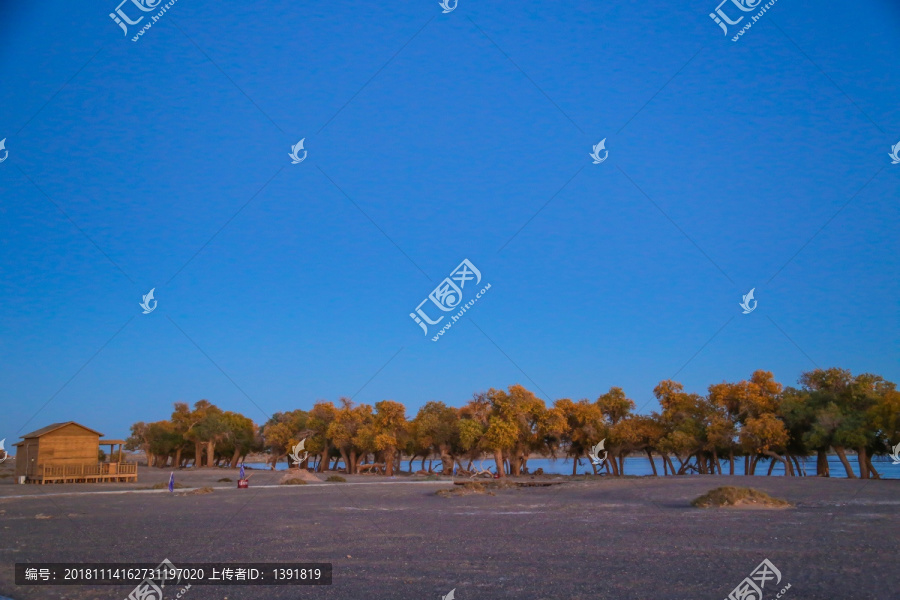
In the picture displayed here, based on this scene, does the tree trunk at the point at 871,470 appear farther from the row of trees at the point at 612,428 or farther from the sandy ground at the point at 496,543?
the sandy ground at the point at 496,543

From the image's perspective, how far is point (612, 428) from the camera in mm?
52062

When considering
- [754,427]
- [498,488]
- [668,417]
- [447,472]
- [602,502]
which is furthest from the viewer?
[447,472]

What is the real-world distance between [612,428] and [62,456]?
40.5 m

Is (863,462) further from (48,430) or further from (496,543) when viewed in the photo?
(48,430)

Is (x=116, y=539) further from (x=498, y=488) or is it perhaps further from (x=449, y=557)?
(x=498, y=488)

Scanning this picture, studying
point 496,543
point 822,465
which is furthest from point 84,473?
point 822,465

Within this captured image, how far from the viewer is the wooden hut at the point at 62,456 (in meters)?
38.4

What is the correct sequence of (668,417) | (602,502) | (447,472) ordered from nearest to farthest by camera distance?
(602,502)
(668,417)
(447,472)

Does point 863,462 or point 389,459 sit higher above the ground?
point 863,462

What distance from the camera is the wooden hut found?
126 feet

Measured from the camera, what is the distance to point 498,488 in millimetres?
35906

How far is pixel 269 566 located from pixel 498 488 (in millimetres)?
25957

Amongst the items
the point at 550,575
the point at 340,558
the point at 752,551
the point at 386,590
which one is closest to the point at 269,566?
the point at 340,558

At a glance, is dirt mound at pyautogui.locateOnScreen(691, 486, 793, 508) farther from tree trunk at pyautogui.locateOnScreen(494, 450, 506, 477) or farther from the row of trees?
tree trunk at pyautogui.locateOnScreen(494, 450, 506, 477)
